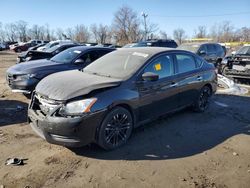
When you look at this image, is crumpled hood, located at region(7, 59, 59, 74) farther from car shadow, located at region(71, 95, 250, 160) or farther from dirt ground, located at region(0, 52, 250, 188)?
car shadow, located at region(71, 95, 250, 160)

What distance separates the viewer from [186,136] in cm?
491

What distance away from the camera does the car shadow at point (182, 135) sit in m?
4.17

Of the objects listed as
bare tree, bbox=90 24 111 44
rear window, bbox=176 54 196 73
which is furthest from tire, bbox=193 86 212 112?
bare tree, bbox=90 24 111 44

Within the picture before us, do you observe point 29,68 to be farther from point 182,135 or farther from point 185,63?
point 182,135

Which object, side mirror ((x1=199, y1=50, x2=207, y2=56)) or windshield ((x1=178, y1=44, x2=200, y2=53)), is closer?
side mirror ((x1=199, y1=50, x2=207, y2=56))

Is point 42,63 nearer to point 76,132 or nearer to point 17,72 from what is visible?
point 17,72

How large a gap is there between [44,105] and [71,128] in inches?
27.6

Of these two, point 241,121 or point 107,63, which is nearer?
point 107,63

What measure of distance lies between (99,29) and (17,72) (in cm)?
7144

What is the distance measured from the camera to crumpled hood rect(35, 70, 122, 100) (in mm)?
3928

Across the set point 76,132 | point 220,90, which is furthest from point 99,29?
point 76,132

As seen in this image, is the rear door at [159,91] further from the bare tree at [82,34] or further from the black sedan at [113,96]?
the bare tree at [82,34]

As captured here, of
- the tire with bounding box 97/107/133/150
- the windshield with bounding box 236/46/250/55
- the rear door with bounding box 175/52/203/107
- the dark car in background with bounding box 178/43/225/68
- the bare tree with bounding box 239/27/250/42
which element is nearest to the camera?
the tire with bounding box 97/107/133/150

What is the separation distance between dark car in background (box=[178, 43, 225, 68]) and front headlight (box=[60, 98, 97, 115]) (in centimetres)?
1051
